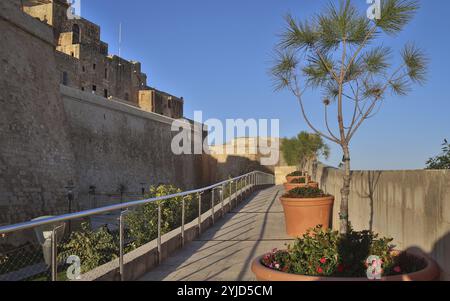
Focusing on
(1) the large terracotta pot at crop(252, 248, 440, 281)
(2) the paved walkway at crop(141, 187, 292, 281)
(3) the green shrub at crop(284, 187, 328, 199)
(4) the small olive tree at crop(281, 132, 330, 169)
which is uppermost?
(4) the small olive tree at crop(281, 132, 330, 169)

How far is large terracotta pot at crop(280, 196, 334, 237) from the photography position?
7164mm

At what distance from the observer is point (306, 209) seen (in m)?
7.22

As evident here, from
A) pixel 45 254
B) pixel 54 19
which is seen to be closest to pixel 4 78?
pixel 45 254

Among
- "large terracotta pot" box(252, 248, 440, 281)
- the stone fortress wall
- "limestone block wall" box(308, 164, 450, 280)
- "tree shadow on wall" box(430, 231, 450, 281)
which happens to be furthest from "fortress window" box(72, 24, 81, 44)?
"tree shadow on wall" box(430, 231, 450, 281)

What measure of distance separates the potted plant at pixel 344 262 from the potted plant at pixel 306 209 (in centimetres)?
293

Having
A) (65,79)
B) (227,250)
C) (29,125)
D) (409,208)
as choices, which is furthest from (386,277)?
(65,79)

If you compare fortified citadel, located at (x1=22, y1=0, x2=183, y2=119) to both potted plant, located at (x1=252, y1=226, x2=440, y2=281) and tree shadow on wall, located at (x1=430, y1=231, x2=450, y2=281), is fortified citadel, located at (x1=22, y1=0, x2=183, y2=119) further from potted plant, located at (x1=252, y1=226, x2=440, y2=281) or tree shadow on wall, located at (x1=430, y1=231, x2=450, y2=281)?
tree shadow on wall, located at (x1=430, y1=231, x2=450, y2=281)

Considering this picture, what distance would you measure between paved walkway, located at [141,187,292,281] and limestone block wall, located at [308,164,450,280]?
1600 millimetres

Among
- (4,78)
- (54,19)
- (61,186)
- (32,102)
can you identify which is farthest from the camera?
(54,19)

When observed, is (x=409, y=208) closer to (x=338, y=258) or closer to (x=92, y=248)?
(x=338, y=258)

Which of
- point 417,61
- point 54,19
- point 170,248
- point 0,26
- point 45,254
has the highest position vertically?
point 54,19
